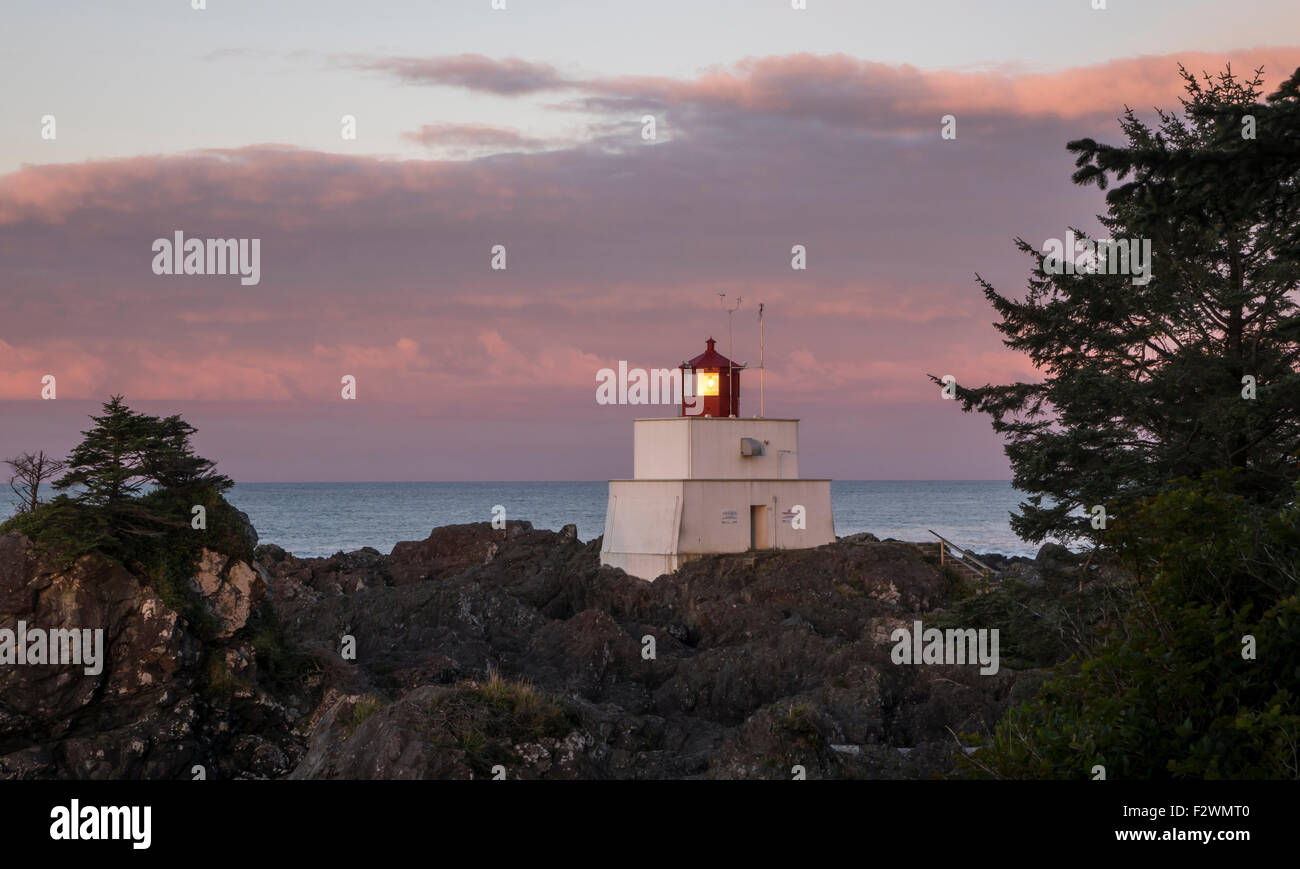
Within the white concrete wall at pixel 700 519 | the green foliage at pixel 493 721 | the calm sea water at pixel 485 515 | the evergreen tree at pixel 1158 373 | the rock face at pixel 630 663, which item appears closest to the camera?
the green foliage at pixel 493 721

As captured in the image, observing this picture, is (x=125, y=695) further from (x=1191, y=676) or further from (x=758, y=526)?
(x=758, y=526)

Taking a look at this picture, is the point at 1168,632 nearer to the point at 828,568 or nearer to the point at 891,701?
the point at 891,701

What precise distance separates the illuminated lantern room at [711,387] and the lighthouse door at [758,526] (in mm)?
3329

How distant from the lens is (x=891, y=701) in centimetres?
1867

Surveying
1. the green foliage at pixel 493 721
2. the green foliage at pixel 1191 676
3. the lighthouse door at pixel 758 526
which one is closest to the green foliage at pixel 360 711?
the green foliage at pixel 493 721

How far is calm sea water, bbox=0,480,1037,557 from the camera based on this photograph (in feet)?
315

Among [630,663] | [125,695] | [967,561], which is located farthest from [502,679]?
[967,561]

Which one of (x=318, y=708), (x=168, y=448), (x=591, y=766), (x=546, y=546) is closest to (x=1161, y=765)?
(x=591, y=766)

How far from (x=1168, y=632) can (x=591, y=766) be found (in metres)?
4.77

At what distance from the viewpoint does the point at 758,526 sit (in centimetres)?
3769

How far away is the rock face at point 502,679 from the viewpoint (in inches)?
399

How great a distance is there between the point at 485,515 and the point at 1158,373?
359 feet

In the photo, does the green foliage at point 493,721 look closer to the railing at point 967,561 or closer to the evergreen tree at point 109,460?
the evergreen tree at point 109,460

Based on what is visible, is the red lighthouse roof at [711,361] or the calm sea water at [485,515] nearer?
the red lighthouse roof at [711,361]
